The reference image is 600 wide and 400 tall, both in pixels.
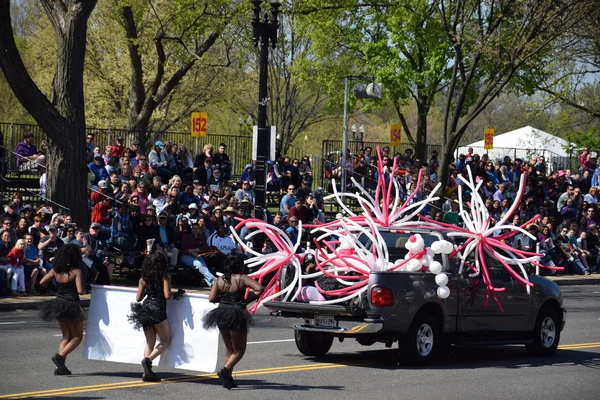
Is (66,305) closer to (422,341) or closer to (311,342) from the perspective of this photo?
(311,342)

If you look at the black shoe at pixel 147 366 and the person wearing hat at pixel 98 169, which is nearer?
the black shoe at pixel 147 366

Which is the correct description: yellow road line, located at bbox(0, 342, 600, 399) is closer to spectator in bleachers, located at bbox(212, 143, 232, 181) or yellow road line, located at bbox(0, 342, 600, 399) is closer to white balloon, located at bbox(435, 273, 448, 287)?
white balloon, located at bbox(435, 273, 448, 287)

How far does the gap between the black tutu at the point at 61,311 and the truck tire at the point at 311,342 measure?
325 cm

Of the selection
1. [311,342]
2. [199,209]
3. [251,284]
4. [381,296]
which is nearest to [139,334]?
[251,284]

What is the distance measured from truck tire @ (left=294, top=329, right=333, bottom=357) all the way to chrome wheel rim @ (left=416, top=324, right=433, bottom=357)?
122 cm

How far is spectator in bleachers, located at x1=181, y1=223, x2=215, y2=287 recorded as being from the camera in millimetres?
22891

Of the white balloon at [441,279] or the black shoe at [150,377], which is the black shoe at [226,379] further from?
the white balloon at [441,279]

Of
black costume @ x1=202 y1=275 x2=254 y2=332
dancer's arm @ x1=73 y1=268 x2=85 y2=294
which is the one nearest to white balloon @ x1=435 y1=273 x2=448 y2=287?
black costume @ x1=202 y1=275 x2=254 y2=332

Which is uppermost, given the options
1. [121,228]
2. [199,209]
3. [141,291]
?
[199,209]

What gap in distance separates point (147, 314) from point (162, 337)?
0.33m

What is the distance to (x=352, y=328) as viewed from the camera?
12.4 meters

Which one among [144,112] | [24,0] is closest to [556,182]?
[144,112]

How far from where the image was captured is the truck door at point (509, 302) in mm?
14023

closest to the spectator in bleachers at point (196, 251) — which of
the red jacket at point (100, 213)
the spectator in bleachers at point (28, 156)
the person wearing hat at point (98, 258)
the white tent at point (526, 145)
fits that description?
the red jacket at point (100, 213)
